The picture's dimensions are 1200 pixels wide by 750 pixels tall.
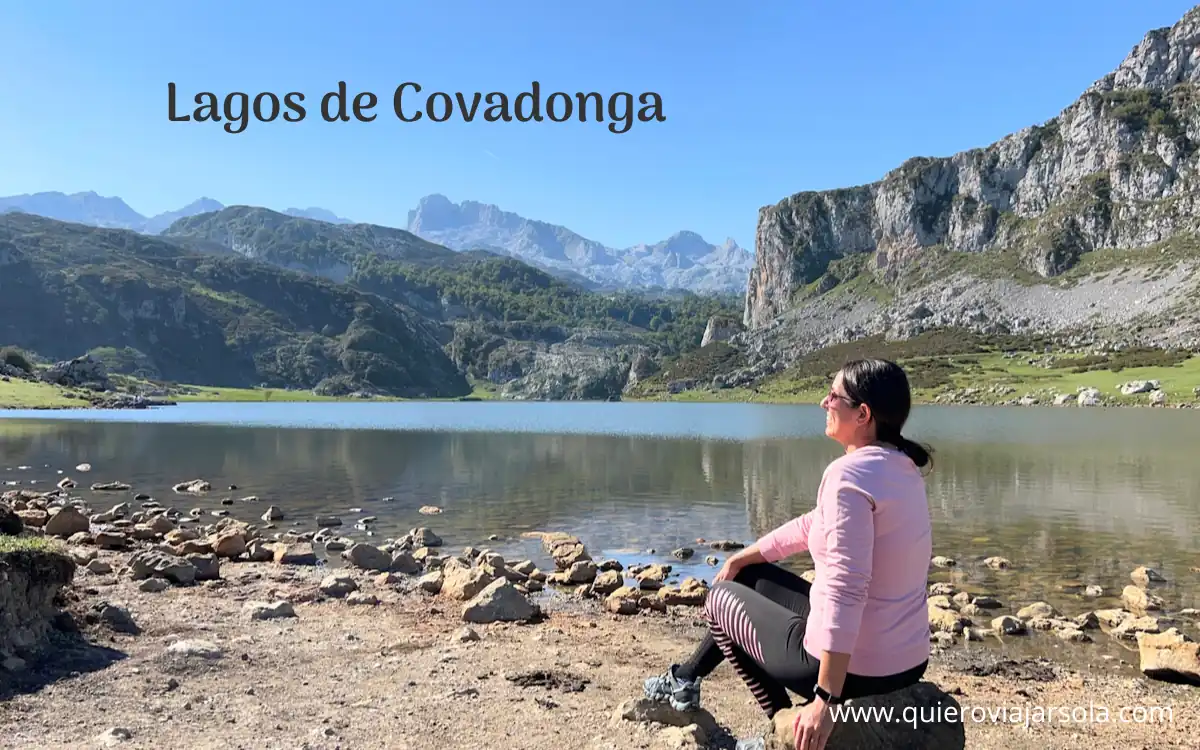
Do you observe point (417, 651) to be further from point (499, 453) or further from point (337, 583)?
point (499, 453)

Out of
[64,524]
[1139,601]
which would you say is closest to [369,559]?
[64,524]

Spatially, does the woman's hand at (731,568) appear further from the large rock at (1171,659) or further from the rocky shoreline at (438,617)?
the large rock at (1171,659)

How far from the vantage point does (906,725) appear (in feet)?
15.4

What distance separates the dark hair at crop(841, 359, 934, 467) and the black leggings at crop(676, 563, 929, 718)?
1359mm


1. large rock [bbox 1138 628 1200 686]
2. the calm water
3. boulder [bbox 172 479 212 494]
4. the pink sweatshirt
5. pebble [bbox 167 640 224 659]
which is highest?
the pink sweatshirt

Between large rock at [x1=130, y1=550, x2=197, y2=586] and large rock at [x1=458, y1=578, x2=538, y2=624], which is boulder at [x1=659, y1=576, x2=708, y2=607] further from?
large rock at [x1=130, y1=550, x2=197, y2=586]

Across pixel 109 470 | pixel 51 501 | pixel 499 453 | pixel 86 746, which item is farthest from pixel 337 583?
pixel 499 453

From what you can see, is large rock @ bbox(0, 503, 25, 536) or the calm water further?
the calm water

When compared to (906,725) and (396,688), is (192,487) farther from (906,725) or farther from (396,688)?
(906,725)

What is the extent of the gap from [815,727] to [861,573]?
1010 millimetres

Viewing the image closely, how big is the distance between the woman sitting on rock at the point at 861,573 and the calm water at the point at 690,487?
9861 mm

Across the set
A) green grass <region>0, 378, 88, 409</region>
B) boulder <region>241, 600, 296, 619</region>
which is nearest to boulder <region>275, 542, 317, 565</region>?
boulder <region>241, 600, 296, 619</region>

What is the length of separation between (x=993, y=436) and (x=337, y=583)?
67492mm

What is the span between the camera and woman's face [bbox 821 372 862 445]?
4898 mm
